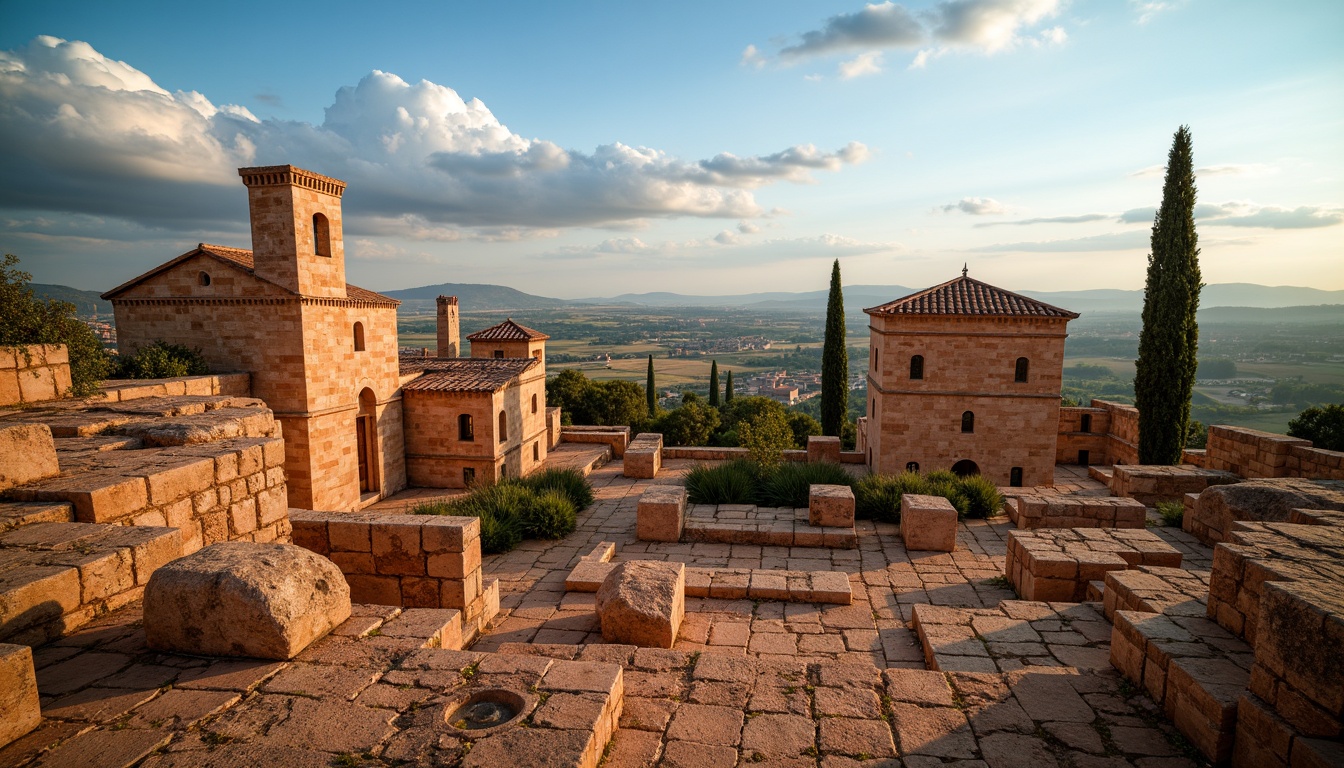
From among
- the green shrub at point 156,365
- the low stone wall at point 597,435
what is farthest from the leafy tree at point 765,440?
the green shrub at point 156,365

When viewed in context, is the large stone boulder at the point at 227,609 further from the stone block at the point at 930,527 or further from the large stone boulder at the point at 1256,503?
the large stone boulder at the point at 1256,503

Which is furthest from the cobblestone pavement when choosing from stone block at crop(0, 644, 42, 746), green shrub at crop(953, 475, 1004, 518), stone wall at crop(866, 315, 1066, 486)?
stone wall at crop(866, 315, 1066, 486)

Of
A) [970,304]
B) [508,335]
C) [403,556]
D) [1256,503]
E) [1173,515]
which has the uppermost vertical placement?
[970,304]

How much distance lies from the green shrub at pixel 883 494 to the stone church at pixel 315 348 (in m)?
10.7

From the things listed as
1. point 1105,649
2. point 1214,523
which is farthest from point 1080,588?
point 1214,523

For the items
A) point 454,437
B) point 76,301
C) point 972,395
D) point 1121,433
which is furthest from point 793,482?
point 76,301

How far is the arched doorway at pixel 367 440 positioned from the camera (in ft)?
56.5

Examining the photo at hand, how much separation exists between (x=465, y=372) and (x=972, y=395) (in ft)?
49.0

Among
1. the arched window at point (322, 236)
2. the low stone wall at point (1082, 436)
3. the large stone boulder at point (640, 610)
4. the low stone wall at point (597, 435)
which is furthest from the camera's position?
the low stone wall at point (597, 435)

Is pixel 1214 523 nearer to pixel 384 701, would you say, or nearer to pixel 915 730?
pixel 915 730

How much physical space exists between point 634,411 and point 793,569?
79.9 ft

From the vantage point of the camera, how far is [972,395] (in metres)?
17.8

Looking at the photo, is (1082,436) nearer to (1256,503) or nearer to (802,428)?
(1256,503)

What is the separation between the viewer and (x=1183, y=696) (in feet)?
13.5
